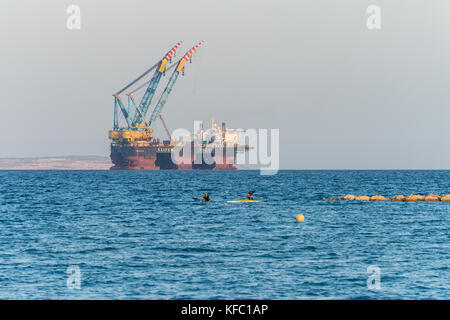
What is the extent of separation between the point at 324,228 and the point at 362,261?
15358 mm

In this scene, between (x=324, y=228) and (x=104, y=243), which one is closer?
(x=104, y=243)

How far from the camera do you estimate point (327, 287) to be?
24125 mm

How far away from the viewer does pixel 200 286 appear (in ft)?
79.8

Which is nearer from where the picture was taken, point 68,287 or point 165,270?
point 68,287

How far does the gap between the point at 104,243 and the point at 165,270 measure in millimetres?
10570
